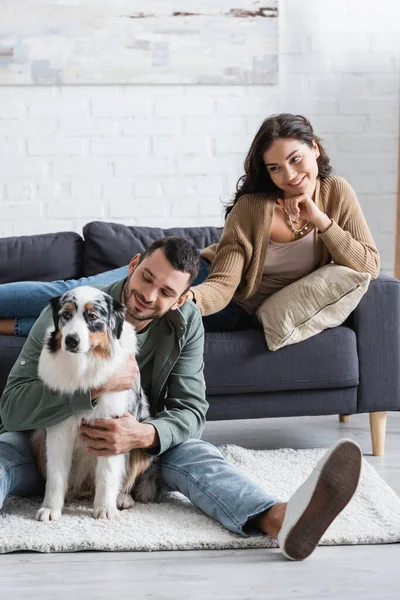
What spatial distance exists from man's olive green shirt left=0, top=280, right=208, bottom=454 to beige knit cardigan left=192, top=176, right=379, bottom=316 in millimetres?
512

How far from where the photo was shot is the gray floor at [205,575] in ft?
6.07

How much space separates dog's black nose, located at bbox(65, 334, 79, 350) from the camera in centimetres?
198

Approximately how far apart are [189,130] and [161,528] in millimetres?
2551

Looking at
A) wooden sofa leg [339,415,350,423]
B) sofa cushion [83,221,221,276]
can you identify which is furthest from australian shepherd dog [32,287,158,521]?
wooden sofa leg [339,415,350,423]

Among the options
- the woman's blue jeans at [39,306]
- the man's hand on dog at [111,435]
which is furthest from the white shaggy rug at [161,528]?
the woman's blue jeans at [39,306]

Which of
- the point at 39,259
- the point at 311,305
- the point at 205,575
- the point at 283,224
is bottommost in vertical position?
the point at 205,575

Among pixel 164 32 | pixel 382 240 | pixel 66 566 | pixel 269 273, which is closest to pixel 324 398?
pixel 269 273

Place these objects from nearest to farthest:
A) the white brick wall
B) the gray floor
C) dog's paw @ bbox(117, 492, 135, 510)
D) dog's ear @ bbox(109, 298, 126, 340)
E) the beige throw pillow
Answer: the gray floor
dog's ear @ bbox(109, 298, 126, 340)
dog's paw @ bbox(117, 492, 135, 510)
the beige throw pillow
the white brick wall

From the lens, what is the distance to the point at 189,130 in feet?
14.2

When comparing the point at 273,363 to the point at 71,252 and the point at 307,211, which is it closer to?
the point at 307,211

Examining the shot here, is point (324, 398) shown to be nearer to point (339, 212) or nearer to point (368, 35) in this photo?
point (339, 212)

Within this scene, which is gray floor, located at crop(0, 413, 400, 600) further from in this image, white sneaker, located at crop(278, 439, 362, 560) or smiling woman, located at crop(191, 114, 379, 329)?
smiling woman, located at crop(191, 114, 379, 329)

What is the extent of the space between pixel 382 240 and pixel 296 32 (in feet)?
3.76

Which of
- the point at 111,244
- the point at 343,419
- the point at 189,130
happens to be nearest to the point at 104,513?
the point at 111,244
